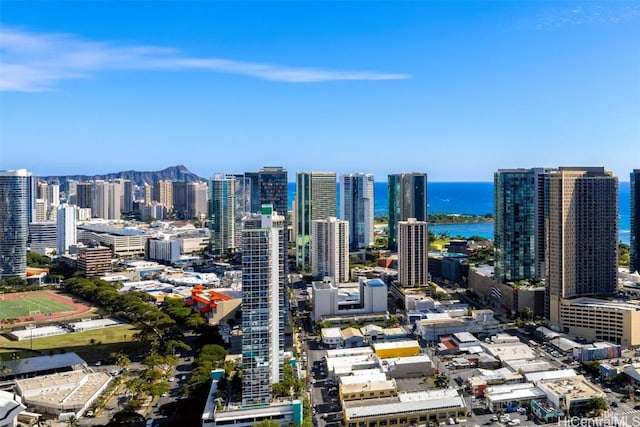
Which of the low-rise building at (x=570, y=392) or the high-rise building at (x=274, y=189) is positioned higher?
the high-rise building at (x=274, y=189)

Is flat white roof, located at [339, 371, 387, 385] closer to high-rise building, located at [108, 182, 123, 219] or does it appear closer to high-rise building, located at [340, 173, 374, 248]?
high-rise building, located at [340, 173, 374, 248]

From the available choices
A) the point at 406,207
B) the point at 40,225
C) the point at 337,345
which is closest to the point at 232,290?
the point at 337,345

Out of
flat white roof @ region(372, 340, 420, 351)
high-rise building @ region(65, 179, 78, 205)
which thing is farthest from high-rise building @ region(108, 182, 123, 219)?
flat white roof @ region(372, 340, 420, 351)

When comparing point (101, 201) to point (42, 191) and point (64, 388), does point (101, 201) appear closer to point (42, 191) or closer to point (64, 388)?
point (42, 191)

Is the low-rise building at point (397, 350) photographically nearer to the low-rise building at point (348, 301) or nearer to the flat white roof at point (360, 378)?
the flat white roof at point (360, 378)

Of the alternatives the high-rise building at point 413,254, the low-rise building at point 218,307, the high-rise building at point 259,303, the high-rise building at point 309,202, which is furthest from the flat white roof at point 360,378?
the high-rise building at point 309,202

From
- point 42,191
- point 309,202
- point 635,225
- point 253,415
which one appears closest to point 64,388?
point 253,415

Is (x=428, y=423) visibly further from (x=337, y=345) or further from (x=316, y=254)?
(x=316, y=254)

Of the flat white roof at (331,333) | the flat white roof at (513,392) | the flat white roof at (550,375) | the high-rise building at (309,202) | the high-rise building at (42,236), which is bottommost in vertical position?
the flat white roof at (513,392)
